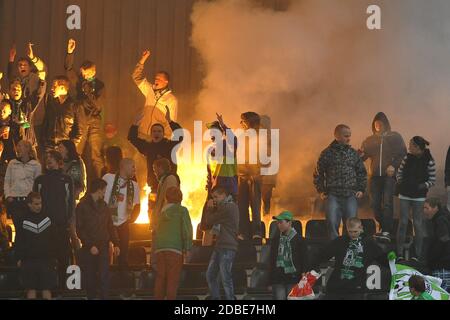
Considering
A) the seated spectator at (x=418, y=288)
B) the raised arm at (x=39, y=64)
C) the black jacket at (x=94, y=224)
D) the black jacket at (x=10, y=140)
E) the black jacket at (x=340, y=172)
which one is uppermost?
the raised arm at (x=39, y=64)

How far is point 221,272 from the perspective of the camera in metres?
10.4

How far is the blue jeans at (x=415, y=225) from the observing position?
429 inches

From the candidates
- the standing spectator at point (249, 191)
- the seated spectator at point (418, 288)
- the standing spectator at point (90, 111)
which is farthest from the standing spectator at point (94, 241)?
the seated spectator at point (418, 288)

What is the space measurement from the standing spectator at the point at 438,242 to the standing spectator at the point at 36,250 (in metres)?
3.98

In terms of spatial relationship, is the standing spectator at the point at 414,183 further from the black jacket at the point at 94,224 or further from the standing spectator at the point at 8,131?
the standing spectator at the point at 8,131

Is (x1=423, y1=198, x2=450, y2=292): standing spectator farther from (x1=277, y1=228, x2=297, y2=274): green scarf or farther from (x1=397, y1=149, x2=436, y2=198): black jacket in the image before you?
(x1=277, y1=228, x2=297, y2=274): green scarf

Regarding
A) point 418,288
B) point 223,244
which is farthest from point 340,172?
point 418,288

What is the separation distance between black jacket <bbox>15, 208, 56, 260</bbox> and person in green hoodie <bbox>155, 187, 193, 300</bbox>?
1.17 m

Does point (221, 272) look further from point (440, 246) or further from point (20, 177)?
point (20, 177)

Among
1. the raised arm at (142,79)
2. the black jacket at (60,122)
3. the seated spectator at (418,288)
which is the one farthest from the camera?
the raised arm at (142,79)

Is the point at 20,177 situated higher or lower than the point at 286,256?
higher

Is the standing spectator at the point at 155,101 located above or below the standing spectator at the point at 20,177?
above

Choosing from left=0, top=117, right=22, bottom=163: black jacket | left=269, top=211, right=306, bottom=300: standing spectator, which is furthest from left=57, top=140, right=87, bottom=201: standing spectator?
left=269, top=211, right=306, bottom=300: standing spectator

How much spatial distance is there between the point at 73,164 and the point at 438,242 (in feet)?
14.6
